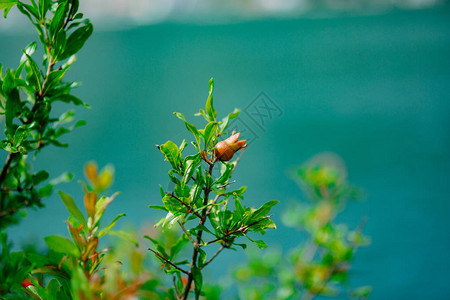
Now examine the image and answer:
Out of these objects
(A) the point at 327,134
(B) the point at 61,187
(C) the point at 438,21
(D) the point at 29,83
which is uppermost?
(C) the point at 438,21

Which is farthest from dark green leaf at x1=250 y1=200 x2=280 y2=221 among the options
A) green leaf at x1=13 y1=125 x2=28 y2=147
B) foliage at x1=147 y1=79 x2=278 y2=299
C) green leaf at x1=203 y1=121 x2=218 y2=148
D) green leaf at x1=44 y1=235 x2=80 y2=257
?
green leaf at x1=13 y1=125 x2=28 y2=147

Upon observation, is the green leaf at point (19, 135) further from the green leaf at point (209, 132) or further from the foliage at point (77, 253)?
the green leaf at point (209, 132)

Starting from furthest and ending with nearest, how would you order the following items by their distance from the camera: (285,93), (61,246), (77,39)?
(285,93) < (77,39) < (61,246)

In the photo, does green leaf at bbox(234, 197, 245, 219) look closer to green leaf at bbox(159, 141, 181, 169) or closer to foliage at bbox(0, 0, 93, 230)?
green leaf at bbox(159, 141, 181, 169)

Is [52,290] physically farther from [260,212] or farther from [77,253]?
[260,212]

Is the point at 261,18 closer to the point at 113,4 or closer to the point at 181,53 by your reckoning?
the point at 181,53

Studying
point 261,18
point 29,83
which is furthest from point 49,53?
point 261,18

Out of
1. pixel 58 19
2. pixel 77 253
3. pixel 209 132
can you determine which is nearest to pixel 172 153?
pixel 209 132
